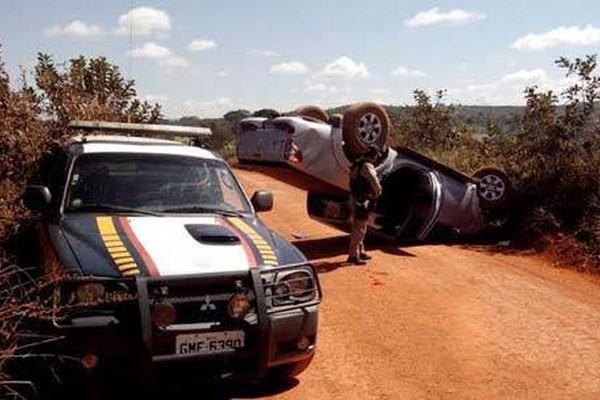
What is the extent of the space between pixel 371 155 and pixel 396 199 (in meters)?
2.65

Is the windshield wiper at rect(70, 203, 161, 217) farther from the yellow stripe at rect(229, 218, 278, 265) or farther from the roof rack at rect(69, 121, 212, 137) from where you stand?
the roof rack at rect(69, 121, 212, 137)

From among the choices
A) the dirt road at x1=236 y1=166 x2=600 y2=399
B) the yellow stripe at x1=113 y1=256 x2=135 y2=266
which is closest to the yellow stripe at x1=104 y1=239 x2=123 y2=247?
the yellow stripe at x1=113 y1=256 x2=135 y2=266

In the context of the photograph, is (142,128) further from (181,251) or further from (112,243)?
(181,251)

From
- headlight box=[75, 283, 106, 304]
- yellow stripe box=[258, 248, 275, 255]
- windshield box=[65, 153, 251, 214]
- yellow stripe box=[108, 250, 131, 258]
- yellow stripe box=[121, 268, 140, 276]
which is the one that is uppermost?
windshield box=[65, 153, 251, 214]

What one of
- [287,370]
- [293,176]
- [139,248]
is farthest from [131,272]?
[293,176]

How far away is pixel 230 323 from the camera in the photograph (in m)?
4.63

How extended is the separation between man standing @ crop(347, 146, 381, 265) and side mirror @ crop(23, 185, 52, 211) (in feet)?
18.4

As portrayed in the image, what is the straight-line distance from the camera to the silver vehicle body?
417 inches

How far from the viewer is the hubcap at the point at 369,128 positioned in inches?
430

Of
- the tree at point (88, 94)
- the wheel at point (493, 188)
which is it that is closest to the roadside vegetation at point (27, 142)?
the tree at point (88, 94)

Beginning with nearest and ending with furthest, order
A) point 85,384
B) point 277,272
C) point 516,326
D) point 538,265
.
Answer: point 85,384
point 277,272
point 516,326
point 538,265

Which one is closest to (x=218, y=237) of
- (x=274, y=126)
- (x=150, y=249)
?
(x=150, y=249)

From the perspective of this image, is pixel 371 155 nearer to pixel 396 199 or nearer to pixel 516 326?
pixel 396 199

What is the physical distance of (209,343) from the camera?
455 centimetres
